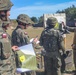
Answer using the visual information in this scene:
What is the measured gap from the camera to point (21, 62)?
6473mm

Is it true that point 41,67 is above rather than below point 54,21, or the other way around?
below

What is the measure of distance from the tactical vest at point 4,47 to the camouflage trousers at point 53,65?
4.80 m

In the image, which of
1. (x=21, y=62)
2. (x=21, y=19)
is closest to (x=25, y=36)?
(x=21, y=19)

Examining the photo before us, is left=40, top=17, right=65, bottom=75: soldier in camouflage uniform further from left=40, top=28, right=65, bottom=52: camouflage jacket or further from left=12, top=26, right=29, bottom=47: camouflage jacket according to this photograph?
left=12, top=26, right=29, bottom=47: camouflage jacket

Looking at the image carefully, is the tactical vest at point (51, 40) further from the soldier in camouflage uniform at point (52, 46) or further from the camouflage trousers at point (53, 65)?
the camouflage trousers at point (53, 65)

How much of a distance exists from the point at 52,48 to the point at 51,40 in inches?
12.2

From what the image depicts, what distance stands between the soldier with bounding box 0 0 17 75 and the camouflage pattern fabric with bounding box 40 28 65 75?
3.90m

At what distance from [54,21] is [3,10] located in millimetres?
4269

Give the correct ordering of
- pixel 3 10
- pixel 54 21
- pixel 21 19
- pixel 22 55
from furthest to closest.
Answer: pixel 54 21 → pixel 21 19 → pixel 22 55 → pixel 3 10

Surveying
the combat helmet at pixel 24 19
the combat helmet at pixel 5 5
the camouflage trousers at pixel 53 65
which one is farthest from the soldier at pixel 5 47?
the camouflage trousers at pixel 53 65

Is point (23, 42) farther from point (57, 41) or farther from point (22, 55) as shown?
point (22, 55)

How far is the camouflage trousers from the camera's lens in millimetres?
10695

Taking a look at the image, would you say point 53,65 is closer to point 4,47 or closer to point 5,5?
point 5,5

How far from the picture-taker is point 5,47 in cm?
586
